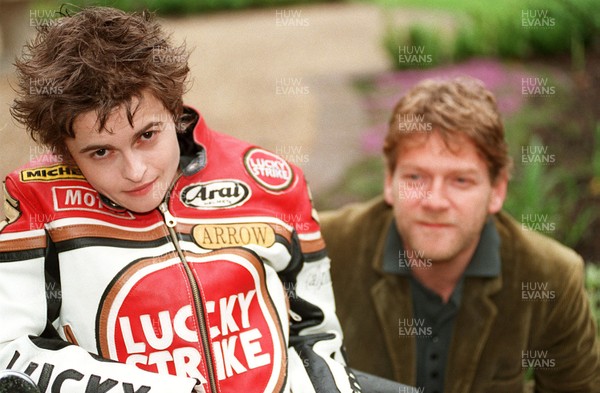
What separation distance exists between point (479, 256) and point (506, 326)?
278 millimetres

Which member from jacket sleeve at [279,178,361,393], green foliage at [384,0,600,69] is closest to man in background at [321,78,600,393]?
jacket sleeve at [279,178,361,393]

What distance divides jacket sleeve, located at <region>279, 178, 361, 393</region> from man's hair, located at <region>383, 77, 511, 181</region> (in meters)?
0.71

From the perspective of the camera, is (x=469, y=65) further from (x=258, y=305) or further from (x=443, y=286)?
(x=258, y=305)

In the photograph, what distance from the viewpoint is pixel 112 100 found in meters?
1.83

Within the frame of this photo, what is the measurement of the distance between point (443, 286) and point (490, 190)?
40 cm

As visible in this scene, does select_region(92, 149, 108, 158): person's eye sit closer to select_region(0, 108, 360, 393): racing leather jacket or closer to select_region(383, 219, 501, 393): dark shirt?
select_region(0, 108, 360, 393): racing leather jacket

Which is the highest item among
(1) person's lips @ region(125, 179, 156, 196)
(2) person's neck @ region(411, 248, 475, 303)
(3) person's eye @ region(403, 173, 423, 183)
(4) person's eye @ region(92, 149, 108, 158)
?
(4) person's eye @ region(92, 149, 108, 158)

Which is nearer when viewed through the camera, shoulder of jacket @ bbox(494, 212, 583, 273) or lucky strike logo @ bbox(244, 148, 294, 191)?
lucky strike logo @ bbox(244, 148, 294, 191)

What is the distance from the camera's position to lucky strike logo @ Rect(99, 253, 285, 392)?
1968 mm

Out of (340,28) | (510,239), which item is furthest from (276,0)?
(510,239)

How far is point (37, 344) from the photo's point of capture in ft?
6.10

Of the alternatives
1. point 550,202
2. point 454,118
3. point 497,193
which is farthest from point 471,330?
point 550,202

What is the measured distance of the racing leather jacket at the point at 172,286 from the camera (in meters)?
1.87

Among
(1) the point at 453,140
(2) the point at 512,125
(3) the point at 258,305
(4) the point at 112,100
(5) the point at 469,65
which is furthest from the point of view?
(5) the point at 469,65
